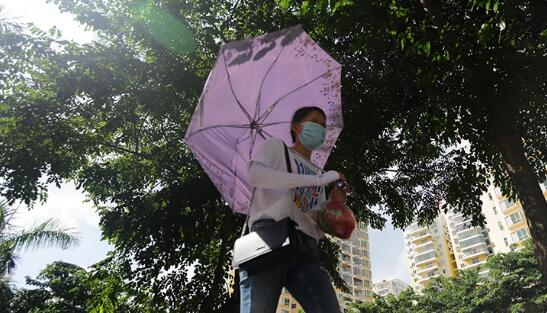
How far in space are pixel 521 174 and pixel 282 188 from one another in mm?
6744

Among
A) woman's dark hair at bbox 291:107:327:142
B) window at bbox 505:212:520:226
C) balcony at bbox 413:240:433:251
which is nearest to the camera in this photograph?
woman's dark hair at bbox 291:107:327:142

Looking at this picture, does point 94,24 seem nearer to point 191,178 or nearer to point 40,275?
point 191,178

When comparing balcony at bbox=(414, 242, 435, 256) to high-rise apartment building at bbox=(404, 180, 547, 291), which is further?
balcony at bbox=(414, 242, 435, 256)

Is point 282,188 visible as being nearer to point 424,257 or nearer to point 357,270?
point 357,270

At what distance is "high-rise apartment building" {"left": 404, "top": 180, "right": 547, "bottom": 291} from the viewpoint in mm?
56938

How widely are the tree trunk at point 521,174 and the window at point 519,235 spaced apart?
56.5m

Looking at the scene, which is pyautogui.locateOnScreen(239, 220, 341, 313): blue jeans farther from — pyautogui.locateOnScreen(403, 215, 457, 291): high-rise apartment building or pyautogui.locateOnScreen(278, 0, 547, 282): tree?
pyautogui.locateOnScreen(403, 215, 457, 291): high-rise apartment building

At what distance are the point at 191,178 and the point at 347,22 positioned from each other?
6.43 meters

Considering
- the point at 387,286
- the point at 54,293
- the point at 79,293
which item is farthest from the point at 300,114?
the point at 387,286

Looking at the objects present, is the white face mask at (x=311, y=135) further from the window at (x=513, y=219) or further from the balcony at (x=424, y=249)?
the balcony at (x=424, y=249)

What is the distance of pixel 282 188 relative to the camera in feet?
6.71

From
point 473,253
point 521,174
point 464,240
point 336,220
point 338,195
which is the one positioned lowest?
point 336,220

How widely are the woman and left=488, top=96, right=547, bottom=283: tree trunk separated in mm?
5903

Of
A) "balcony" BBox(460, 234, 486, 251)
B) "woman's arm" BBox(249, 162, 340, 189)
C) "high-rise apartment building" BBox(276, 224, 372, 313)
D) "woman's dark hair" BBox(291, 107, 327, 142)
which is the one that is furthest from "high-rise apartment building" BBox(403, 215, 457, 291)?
"woman's arm" BBox(249, 162, 340, 189)
